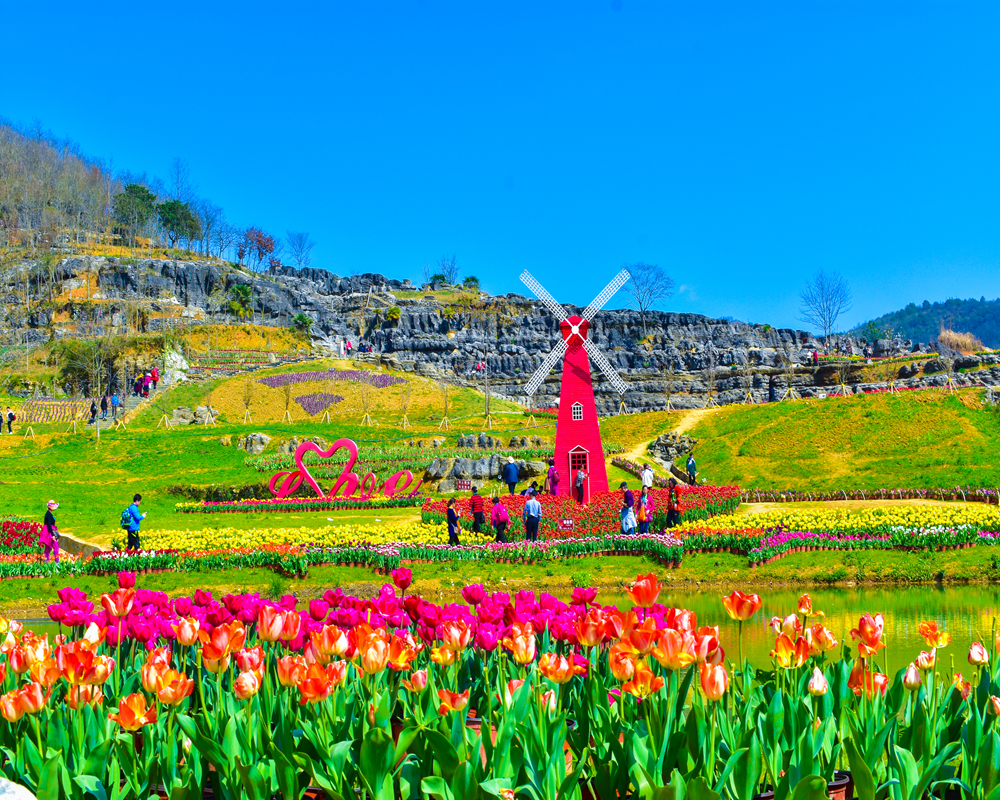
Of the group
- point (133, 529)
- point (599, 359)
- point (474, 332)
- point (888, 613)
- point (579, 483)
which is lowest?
point (888, 613)

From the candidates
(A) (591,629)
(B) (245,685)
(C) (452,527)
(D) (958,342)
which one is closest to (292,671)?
(B) (245,685)

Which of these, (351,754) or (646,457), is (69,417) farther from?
(351,754)

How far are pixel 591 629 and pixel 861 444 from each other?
27308 millimetres

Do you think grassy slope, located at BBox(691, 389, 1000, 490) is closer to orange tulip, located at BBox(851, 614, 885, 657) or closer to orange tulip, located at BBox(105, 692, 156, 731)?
orange tulip, located at BBox(851, 614, 885, 657)

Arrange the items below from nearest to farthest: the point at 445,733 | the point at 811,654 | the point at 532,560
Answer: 1. the point at 445,733
2. the point at 811,654
3. the point at 532,560

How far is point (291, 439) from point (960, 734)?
114 feet

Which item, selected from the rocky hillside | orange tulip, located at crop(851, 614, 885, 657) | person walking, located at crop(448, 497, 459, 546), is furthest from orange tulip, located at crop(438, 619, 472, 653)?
the rocky hillside

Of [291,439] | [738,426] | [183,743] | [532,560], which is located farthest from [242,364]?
[183,743]

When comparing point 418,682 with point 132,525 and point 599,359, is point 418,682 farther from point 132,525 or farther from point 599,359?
point 599,359

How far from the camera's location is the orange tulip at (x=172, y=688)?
3.58 metres

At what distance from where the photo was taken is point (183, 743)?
3.88 metres

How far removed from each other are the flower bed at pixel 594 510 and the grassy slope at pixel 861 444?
6.63 m

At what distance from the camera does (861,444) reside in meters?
28.6

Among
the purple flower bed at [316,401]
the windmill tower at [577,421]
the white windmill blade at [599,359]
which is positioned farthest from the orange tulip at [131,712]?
the purple flower bed at [316,401]
